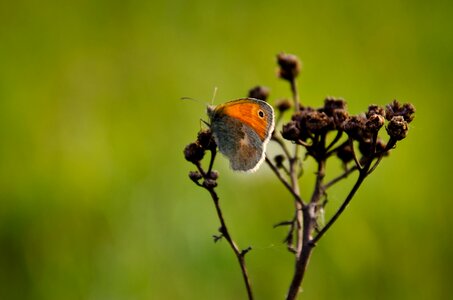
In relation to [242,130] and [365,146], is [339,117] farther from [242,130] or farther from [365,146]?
[242,130]

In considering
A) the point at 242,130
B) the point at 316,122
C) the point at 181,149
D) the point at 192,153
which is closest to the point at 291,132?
the point at 316,122

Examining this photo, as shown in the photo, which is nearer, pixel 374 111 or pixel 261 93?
pixel 374 111

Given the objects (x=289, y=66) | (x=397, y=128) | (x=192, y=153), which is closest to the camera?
(x=397, y=128)

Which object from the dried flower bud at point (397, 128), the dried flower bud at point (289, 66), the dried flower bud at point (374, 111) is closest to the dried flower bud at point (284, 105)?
the dried flower bud at point (289, 66)

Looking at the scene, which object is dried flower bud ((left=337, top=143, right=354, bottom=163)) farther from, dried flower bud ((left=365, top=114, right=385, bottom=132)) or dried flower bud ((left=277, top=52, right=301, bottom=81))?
dried flower bud ((left=277, top=52, right=301, bottom=81))

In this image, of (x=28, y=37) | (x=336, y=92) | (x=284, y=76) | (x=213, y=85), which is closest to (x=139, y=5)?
(x=28, y=37)

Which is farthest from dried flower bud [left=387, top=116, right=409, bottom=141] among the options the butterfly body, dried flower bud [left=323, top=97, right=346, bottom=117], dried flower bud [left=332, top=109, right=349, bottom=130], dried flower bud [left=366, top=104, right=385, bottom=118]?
the butterfly body

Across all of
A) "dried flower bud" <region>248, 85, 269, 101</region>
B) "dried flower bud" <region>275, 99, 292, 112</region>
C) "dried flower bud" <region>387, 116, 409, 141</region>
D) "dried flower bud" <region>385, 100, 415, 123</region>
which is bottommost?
"dried flower bud" <region>387, 116, 409, 141</region>
